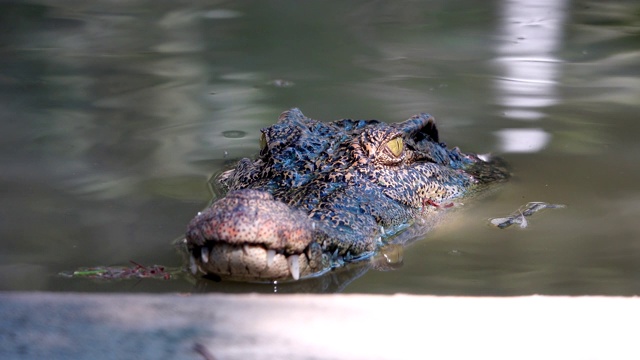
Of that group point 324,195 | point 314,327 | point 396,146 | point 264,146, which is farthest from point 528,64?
point 314,327

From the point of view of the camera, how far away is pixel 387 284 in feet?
13.5

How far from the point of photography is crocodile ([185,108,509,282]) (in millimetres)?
3691

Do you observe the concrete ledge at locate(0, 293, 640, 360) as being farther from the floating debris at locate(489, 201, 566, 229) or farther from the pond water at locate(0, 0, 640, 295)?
the floating debris at locate(489, 201, 566, 229)

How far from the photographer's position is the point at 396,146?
5.24m

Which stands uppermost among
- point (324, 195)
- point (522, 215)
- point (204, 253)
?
point (204, 253)

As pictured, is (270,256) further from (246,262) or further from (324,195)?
(324,195)

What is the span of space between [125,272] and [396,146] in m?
1.82

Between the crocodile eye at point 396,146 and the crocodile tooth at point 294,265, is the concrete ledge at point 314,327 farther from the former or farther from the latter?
the crocodile eye at point 396,146

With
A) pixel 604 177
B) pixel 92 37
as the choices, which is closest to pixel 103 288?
pixel 604 177

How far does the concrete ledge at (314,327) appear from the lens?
3.03 meters

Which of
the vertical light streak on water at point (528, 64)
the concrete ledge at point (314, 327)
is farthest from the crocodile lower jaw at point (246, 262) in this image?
the vertical light streak on water at point (528, 64)

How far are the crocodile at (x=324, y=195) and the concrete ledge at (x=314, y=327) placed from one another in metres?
0.32

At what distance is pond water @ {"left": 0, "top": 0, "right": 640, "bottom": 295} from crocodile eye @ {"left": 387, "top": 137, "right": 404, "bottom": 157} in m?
0.55

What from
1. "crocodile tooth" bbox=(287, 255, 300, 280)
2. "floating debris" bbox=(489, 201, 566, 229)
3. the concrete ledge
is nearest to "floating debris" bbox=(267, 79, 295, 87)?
"floating debris" bbox=(489, 201, 566, 229)
